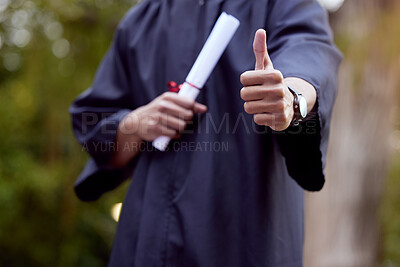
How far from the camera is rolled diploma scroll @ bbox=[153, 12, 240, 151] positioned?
0.72 m

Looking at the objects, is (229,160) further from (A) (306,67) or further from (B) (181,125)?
(A) (306,67)

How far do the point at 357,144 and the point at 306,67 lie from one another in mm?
1783

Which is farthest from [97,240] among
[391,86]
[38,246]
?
[391,86]

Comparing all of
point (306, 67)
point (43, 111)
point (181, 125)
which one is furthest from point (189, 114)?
point (43, 111)

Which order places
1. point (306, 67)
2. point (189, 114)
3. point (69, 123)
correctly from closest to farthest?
point (306, 67) < point (189, 114) < point (69, 123)

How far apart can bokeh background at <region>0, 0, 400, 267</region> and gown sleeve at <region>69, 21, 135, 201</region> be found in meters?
1.10

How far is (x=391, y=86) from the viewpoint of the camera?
7.61ft

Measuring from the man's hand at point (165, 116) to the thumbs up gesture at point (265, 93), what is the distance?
0.23 metres

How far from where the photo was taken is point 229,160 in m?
0.74

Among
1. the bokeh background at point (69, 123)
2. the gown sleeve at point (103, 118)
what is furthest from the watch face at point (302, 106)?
the bokeh background at point (69, 123)

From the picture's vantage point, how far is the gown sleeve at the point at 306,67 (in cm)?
65

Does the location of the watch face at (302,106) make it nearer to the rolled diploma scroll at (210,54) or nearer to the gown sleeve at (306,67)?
the gown sleeve at (306,67)

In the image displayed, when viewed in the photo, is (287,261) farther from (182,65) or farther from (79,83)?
(79,83)

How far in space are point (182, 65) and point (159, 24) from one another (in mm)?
133
